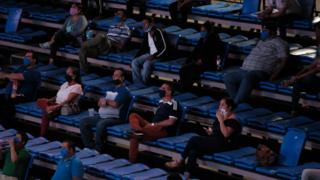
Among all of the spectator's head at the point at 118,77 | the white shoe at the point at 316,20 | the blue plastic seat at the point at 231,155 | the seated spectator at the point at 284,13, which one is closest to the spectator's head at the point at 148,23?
the spectator's head at the point at 118,77

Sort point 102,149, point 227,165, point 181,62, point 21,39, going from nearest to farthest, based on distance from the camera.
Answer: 1. point 227,165
2. point 102,149
3. point 181,62
4. point 21,39

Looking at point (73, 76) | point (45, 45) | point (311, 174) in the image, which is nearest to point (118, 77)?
point (73, 76)

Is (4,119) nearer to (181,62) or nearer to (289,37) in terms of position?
(181,62)

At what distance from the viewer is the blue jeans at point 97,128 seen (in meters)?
13.6

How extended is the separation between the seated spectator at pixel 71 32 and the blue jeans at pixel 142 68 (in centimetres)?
175

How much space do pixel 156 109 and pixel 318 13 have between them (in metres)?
3.01

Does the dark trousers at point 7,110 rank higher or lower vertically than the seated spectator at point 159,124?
lower

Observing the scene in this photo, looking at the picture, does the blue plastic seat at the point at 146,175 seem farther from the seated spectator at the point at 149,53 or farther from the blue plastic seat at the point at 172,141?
the seated spectator at the point at 149,53

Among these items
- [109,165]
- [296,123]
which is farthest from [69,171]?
[296,123]

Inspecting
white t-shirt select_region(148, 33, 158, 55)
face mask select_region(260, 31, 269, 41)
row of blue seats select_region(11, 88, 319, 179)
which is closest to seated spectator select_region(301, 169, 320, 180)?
row of blue seats select_region(11, 88, 319, 179)

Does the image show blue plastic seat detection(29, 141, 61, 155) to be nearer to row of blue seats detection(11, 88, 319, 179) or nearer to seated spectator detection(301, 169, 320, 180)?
row of blue seats detection(11, 88, 319, 179)

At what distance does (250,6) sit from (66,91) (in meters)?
3.29

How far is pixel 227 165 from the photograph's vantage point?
12273 mm

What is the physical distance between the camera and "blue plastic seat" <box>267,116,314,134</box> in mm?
12508
